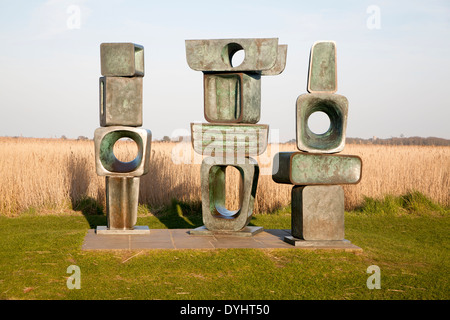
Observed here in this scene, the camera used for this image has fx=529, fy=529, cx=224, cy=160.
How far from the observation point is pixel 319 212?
6.08 metres

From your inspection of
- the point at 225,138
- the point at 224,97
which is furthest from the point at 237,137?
the point at 224,97

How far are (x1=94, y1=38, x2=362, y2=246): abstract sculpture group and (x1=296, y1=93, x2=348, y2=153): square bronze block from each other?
0.04 feet

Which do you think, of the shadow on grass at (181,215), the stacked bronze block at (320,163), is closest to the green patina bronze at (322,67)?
the stacked bronze block at (320,163)

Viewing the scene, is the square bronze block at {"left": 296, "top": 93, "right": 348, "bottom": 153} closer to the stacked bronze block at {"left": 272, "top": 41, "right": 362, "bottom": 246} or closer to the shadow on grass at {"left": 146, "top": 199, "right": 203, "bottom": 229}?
the stacked bronze block at {"left": 272, "top": 41, "right": 362, "bottom": 246}

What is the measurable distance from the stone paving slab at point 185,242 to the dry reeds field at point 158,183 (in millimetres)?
2535

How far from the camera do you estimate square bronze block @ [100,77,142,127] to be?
6.58 metres

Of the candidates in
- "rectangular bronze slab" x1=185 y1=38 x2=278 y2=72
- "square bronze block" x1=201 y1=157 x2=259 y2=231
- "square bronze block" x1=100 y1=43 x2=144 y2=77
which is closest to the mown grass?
"square bronze block" x1=201 y1=157 x2=259 y2=231

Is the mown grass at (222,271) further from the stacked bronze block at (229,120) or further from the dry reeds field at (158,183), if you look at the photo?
the dry reeds field at (158,183)

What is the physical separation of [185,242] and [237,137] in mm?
1400

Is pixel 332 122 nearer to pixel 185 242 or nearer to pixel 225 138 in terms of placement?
pixel 225 138

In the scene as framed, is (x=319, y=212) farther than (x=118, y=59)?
No

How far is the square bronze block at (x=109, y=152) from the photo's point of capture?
6.59m

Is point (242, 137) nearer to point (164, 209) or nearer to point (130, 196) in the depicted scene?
point (130, 196)
